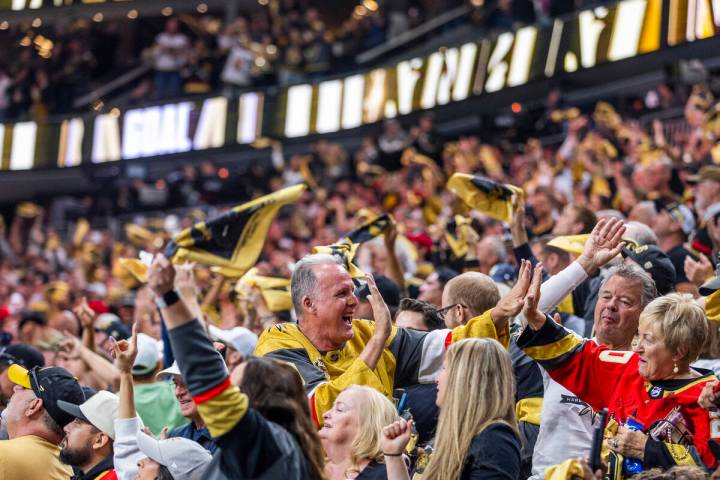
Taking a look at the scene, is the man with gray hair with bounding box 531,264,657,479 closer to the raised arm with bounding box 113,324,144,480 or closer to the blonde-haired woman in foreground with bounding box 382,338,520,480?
the blonde-haired woman in foreground with bounding box 382,338,520,480

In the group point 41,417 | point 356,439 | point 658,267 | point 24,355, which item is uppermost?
point 658,267

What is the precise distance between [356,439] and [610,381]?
1117 millimetres

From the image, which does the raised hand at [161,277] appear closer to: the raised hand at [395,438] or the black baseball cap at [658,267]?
the raised hand at [395,438]

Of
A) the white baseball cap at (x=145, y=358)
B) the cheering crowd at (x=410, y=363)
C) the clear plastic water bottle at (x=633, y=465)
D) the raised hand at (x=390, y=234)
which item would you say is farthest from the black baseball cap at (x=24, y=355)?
the clear plastic water bottle at (x=633, y=465)

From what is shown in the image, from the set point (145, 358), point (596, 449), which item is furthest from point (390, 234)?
point (596, 449)

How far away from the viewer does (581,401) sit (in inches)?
197

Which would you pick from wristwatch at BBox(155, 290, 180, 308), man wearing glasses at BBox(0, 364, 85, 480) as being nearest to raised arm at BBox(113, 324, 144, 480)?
man wearing glasses at BBox(0, 364, 85, 480)

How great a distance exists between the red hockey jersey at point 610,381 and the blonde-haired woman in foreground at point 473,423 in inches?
21.9

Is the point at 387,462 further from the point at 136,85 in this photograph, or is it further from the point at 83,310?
the point at 136,85

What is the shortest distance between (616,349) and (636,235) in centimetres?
152

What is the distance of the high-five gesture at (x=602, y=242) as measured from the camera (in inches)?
198

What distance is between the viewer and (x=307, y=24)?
21.9 m

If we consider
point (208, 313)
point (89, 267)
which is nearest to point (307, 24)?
point (89, 267)

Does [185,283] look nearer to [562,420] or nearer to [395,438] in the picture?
[395,438]
